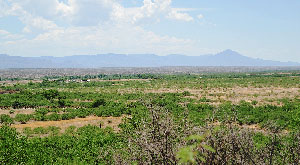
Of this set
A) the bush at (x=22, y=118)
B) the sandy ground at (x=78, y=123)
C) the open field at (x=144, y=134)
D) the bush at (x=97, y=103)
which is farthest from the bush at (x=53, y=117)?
the bush at (x=97, y=103)

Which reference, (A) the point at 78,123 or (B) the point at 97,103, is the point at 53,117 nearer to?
(A) the point at 78,123

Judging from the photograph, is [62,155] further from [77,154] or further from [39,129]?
[39,129]

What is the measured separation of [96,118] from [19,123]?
313 inches

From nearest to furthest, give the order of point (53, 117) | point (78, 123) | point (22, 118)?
1. point (78, 123)
2. point (22, 118)
3. point (53, 117)

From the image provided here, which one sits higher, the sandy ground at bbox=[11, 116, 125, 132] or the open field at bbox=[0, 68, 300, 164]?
the open field at bbox=[0, 68, 300, 164]

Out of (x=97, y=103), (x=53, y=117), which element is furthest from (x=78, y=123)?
(x=97, y=103)

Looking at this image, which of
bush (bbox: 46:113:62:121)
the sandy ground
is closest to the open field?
the sandy ground

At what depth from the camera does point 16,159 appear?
10.4 meters

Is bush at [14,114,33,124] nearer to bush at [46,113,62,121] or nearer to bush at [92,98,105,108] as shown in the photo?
bush at [46,113,62,121]

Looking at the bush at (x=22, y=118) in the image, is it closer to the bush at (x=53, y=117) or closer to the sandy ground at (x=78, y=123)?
the sandy ground at (x=78, y=123)

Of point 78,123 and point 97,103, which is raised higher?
point 97,103

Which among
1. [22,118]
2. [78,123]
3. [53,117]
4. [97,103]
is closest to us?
[78,123]

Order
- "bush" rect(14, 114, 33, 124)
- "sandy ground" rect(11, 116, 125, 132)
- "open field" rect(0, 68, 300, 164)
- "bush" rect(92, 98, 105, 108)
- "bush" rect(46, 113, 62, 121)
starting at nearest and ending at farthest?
"open field" rect(0, 68, 300, 164)
"sandy ground" rect(11, 116, 125, 132)
"bush" rect(14, 114, 33, 124)
"bush" rect(46, 113, 62, 121)
"bush" rect(92, 98, 105, 108)

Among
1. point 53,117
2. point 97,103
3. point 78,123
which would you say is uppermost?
point 97,103
